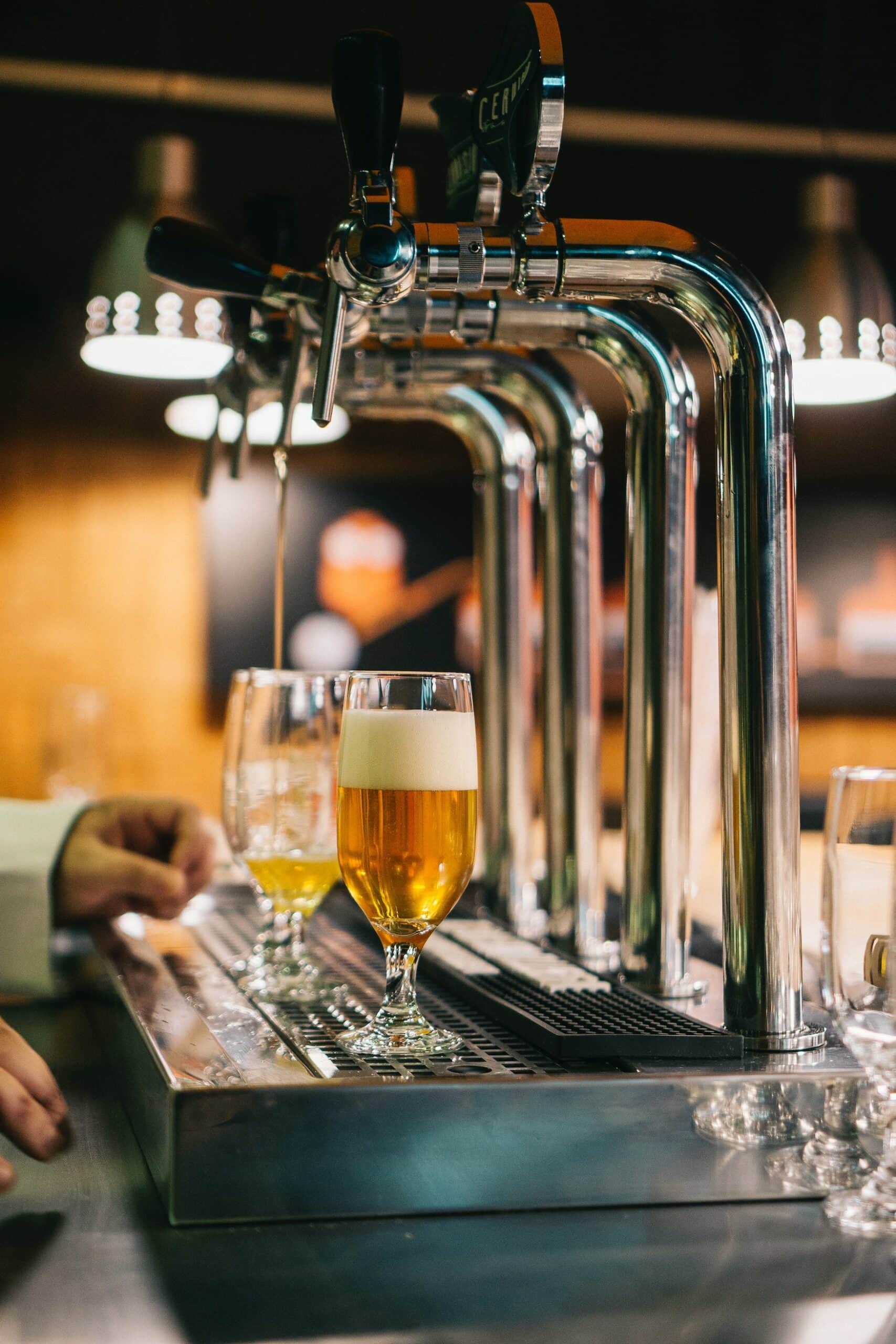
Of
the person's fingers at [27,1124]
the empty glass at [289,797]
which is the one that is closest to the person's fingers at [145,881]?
the empty glass at [289,797]

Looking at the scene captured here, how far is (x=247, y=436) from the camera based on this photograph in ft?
3.87

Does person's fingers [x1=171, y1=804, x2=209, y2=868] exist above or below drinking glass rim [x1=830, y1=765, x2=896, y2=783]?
below

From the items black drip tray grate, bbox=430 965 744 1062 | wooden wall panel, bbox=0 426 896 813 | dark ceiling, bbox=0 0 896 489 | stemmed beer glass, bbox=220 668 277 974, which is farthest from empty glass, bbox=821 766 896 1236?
wooden wall panel, bbox=0 426 896 813

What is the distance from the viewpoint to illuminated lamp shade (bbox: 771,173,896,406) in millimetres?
1750

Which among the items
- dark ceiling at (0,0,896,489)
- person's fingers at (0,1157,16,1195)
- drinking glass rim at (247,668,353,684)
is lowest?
person's fingers at (0,1157,16,1195)

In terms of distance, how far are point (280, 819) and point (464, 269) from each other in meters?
0.42

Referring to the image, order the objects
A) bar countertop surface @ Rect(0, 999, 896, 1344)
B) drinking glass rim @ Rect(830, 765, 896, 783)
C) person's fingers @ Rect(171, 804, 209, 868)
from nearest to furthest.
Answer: bar countertop surface @ Rect(0, 999, 896, 1344), drinking glass rim @ Rect(830, 765, 896, 783), person's fingers @ Rect(171, 804, 209, 868)

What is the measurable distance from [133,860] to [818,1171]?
655mm

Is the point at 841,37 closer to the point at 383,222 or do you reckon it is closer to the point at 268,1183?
the point at 383,222

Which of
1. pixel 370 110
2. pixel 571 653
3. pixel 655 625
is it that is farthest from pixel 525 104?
pixel 571 653

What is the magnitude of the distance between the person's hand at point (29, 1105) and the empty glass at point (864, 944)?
0.39m

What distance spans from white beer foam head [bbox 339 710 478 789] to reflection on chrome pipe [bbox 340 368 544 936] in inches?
18.2

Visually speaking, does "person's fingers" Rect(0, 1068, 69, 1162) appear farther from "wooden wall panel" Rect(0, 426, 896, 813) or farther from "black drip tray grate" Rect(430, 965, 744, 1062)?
"wooden wall panel" Rect(0, 426, 896, 813)

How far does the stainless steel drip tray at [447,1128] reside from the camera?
2.15ft
